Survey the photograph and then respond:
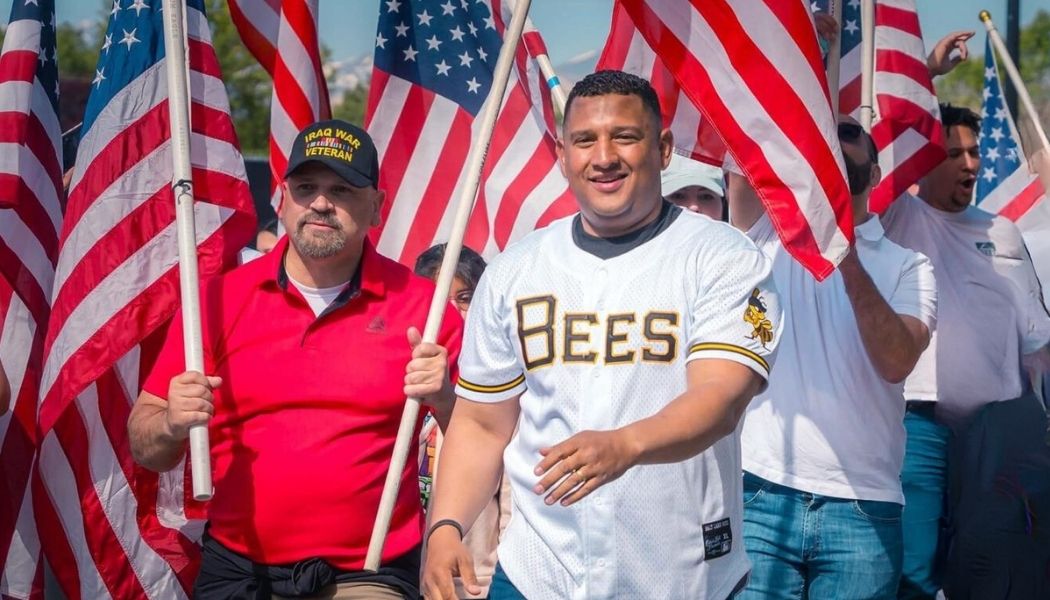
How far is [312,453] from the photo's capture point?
Answer: 496cm

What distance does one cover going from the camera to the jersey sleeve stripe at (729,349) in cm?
385

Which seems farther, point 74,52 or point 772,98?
point 74,52

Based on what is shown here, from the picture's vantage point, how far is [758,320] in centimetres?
394

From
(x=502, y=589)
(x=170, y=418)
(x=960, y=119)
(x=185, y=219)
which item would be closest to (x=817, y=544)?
(x=502, y=589)

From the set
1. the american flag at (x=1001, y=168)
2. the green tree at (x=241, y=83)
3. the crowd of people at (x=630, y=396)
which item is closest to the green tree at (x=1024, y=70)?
the green tree at (x=241, y=83)

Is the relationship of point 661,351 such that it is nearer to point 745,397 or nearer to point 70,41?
point 745,397

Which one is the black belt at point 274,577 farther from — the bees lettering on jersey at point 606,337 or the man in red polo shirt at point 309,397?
the bees lettering on jersey at point 606,337

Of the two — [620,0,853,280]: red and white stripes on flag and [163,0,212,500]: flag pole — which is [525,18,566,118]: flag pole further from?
[163,0,212,500]: flag pole

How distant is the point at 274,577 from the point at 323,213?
3.80 feet

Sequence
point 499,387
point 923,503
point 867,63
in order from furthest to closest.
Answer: point 923,503 < point 867,63 < point 499,387

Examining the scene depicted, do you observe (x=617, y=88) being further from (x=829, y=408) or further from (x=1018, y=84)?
(x=1018, y=84)

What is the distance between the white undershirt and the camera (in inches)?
204

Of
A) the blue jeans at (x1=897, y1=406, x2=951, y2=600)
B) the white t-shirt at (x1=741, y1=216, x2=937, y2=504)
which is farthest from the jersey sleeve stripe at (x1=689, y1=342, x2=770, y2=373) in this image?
the blue jeans at (x1=897, y1=406, x2=951, y2=600)

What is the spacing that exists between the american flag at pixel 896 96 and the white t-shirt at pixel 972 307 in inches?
11.1
